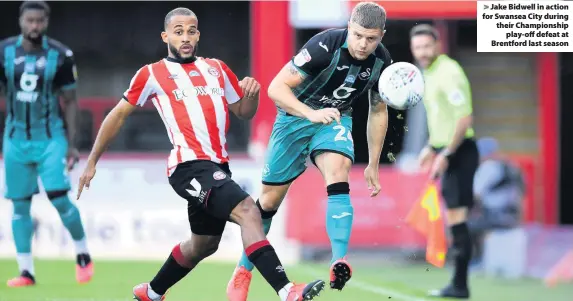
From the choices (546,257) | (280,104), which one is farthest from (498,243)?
(280,104)

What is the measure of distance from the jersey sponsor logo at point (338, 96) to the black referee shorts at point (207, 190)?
0.82 metres

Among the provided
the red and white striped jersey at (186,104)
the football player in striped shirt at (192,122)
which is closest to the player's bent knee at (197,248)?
the football player in striped shirt at (192,122)

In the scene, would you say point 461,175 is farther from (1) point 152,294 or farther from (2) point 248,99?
(1) point 152,294

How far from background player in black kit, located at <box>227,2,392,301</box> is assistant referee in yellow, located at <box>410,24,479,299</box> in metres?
1.96

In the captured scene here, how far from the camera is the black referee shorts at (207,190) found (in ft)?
23.2

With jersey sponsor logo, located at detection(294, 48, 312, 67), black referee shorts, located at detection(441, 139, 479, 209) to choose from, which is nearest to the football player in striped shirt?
jersey sponsor logo, located at detection(294, 48, 312, 67)

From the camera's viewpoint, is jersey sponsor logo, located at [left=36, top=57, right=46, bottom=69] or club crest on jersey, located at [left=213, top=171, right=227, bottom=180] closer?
club crest on jersey, located at [left=213, top=171, right=227, bottom=180]

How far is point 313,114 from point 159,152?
917 cm

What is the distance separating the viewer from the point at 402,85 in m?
7.51

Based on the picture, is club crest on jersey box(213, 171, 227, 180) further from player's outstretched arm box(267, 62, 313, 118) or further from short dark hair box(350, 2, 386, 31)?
short dark hair box(350, 2, 386, 31)

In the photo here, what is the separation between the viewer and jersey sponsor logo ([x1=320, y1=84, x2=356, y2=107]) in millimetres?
7785

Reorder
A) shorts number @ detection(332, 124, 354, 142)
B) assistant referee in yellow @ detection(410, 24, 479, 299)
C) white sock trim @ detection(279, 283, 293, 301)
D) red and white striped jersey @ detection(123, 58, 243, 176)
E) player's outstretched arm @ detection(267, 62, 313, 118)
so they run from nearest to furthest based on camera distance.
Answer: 1. white sock trim @ detection(279, 283, 293, 301)
2. red and white striped jersey @ detection(123, 58, 243, 176)
3. player's outstretched arm @ detection(267, 62, 313, 118)
4. shorts number @ detection(332, 124, 354, 142)
5. assistant referee in yellow @ detection(410, 24, 479, 299)

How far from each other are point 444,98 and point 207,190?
348cm

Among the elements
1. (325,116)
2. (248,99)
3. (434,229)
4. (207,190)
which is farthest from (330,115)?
(434,229)
